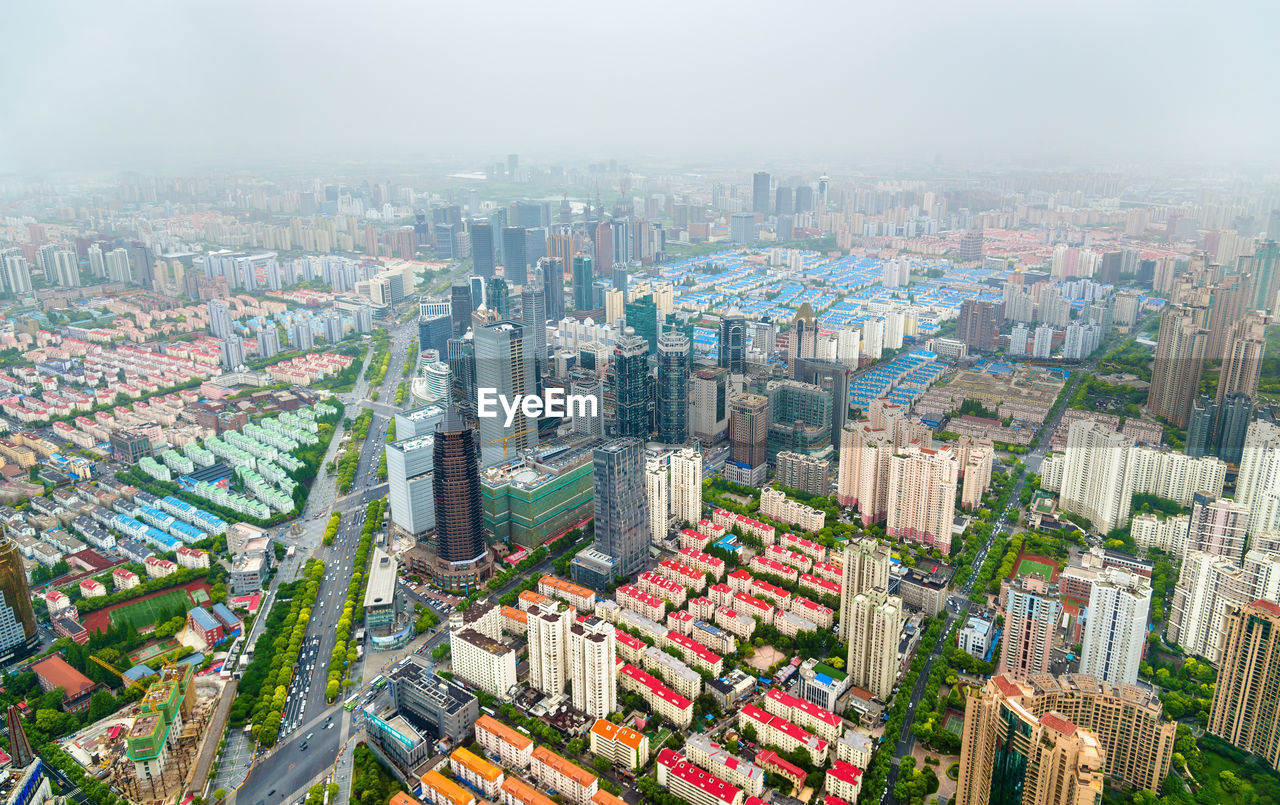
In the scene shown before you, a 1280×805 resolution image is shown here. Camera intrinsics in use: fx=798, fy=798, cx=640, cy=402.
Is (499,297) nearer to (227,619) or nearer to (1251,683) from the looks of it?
(227,619)

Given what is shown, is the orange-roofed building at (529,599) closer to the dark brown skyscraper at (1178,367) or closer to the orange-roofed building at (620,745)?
the orange-roofed building at (620,745)

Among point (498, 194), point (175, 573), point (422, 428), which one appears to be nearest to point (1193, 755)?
point (422, 428)

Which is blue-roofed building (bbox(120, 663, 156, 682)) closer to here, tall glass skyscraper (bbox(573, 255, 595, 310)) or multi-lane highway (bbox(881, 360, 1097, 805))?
multi-lane highway (bbox(881, 360, 1097, 805))

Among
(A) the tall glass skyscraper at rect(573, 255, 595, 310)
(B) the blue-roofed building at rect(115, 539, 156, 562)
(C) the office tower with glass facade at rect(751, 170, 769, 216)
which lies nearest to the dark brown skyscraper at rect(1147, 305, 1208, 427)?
(A) the tall glass skyscraper at rect(573, 255, 595, 310)

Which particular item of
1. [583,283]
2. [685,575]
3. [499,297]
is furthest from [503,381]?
[583,283]

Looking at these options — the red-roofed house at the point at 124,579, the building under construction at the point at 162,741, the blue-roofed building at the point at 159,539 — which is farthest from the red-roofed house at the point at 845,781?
Answer: the blue-roofed building at the point at 159,539

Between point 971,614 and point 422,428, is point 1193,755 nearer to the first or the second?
point 971,614
